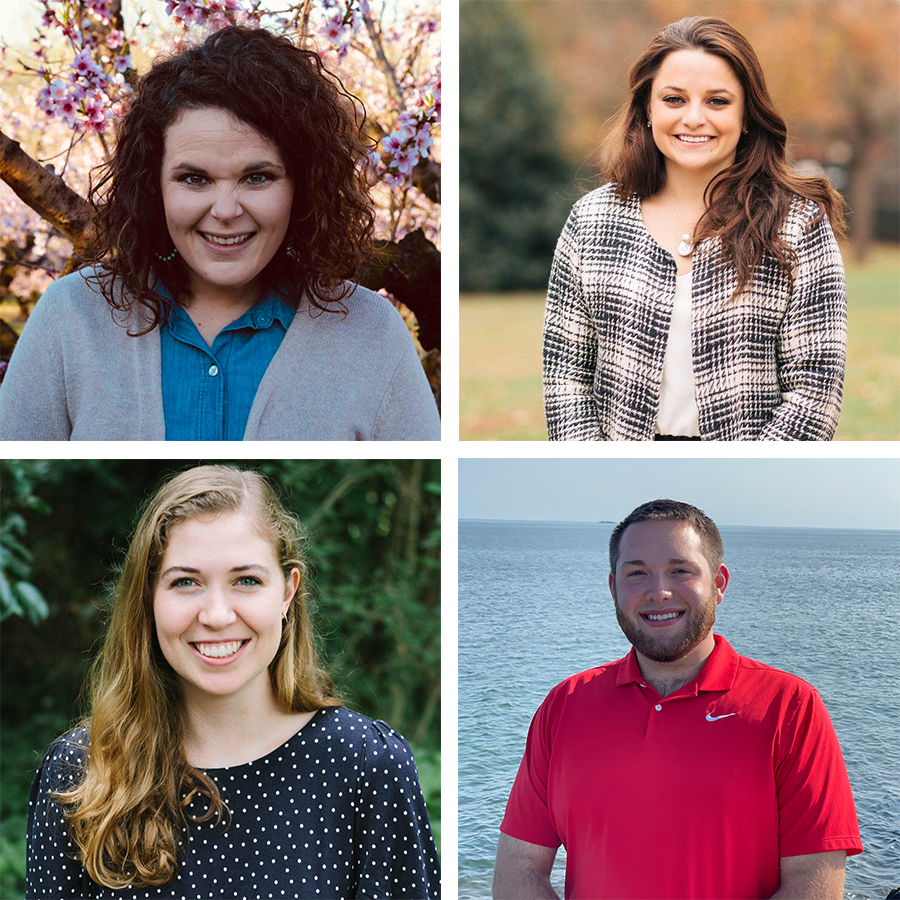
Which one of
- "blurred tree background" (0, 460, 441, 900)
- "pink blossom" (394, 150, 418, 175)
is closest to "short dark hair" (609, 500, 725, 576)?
"blurred tree background" (0, 460, 441, 900)

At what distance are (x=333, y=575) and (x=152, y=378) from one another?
3.28ft

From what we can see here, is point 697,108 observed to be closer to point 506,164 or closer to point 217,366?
point 217,366

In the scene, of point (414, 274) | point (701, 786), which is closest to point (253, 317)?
point (414, 274)

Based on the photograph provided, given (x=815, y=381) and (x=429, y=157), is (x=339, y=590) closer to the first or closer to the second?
(x=429, y=157)

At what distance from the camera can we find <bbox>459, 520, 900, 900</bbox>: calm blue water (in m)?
2.12

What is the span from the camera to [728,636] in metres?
2.09

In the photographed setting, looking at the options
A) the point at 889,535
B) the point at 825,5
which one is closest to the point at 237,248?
the point at 889,535

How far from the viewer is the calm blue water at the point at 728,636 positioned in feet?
6.95

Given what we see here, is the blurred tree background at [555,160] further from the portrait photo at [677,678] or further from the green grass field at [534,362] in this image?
the portrait photo at [677,678]

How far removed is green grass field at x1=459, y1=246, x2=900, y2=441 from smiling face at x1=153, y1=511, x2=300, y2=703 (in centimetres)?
218

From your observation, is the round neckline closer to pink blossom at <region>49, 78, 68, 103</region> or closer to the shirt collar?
the shirt collar

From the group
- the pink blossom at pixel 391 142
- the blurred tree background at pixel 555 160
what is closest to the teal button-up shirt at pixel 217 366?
the pink blossom at pixel 391 142

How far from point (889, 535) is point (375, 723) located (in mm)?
1103

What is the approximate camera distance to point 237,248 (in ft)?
6.99
